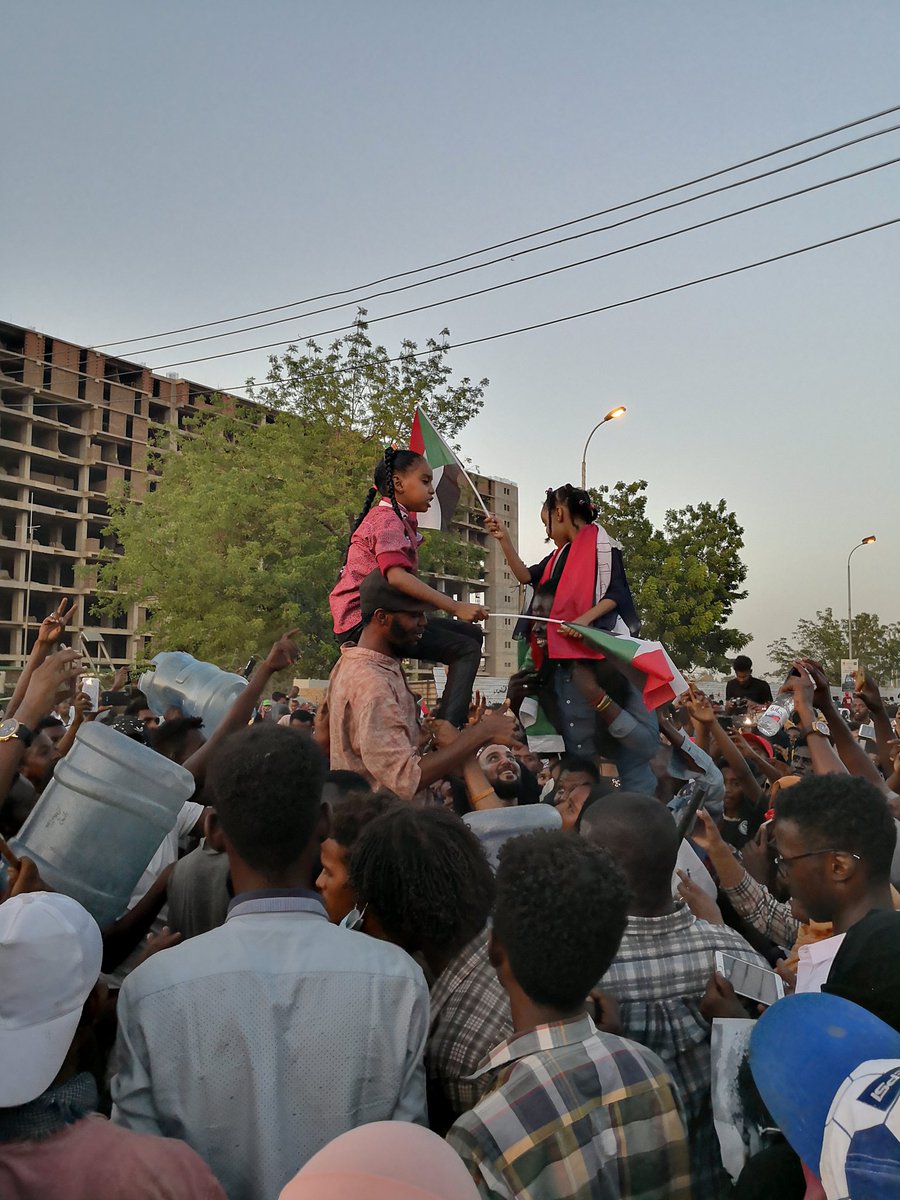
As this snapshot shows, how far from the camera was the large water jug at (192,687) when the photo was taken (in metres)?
5.98

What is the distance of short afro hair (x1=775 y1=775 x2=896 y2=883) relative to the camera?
2.86 m

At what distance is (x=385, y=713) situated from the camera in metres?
4.41

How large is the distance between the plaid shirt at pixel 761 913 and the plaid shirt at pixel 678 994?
87cm

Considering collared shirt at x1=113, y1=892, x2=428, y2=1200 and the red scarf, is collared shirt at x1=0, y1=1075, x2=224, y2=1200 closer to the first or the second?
collared shirt at x1=113, y1=892, x2=428, y2=1200

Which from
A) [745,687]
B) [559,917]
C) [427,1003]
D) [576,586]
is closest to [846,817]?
[559,917]

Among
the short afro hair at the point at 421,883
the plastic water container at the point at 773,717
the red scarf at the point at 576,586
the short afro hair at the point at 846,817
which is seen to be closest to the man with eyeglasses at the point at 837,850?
the short afro hair at the point at 846,817

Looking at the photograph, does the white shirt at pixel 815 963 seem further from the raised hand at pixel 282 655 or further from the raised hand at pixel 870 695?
the raised hand at pixel 870 695

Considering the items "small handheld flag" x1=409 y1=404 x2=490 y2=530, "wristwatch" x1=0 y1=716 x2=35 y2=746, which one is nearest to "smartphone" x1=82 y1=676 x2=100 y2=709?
"small handheld flag" x1=409 y1=404 x2=490 y2=530

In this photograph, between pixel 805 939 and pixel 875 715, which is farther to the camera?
pixel 875 715

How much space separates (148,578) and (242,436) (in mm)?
5004

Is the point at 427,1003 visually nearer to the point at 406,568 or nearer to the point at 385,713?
the point at 385,713

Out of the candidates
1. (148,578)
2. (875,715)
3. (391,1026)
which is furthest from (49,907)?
(148,578)

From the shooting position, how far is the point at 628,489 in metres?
36.0

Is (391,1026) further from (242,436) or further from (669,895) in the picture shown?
(242,436)
